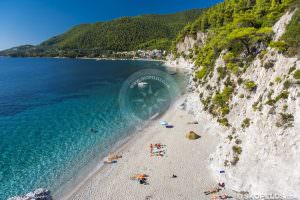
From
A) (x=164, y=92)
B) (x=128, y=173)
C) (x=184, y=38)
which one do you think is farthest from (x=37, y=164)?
(x=184, y=38)

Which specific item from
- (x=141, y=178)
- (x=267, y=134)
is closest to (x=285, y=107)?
(x=267, y=134)

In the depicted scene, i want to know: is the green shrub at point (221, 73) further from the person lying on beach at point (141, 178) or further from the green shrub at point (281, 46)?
the person lying on beach at point (141, 178)

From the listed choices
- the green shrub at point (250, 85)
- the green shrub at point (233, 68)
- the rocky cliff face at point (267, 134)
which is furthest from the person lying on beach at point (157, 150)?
the green shrub at point (233, 68)

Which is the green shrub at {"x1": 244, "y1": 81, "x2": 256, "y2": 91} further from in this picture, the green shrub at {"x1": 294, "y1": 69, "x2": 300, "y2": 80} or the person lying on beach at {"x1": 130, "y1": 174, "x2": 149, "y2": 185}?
the person lying on beach at {"x1": 130, "y1": 174, "x2": 149, "y2": 185}

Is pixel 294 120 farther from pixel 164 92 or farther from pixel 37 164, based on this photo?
pixel 164 92

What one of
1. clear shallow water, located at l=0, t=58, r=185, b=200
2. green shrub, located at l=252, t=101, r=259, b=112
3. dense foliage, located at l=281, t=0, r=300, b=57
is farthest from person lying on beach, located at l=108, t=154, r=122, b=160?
dense foliage, located at l=281, t=0, r=300, b=57
